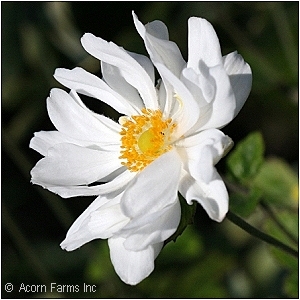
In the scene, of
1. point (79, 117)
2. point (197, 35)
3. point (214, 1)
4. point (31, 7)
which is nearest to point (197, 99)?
point (197, 35)

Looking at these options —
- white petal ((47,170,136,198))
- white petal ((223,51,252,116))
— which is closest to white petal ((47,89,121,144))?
white petal ((47,170,136,198))

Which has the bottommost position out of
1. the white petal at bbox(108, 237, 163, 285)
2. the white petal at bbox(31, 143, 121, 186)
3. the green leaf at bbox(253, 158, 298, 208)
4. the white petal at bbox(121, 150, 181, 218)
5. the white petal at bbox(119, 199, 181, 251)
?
the green leaf at bbox(253, 158, 298, 208)

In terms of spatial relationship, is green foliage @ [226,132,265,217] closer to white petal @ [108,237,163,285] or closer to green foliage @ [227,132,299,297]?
green foliage @ [227,132,299,297]

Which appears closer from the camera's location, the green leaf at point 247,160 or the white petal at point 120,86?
the white petal at point 120,86

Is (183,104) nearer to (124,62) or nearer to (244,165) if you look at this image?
(124,62)

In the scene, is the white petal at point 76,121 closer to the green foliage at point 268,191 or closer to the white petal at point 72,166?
the white petal at point 72,166

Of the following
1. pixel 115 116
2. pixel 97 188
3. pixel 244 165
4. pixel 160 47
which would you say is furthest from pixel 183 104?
pixel 115 116

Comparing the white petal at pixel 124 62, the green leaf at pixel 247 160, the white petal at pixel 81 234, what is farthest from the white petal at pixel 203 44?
the green leaf at pixel 247 160
